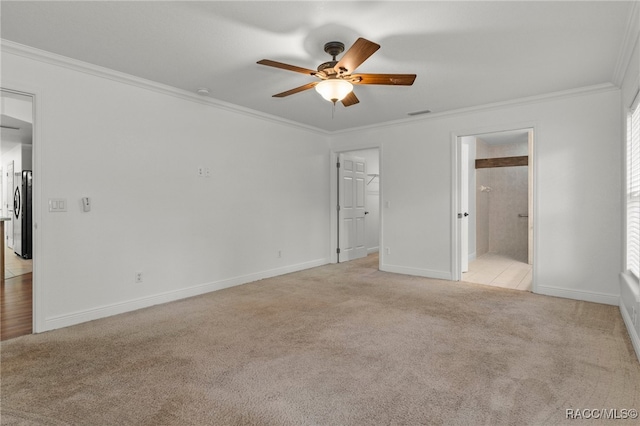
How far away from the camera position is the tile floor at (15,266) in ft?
18.1

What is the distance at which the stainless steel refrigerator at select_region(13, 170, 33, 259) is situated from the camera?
6766mm

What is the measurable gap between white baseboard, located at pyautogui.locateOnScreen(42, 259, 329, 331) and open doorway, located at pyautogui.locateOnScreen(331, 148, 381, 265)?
1564 millimetres

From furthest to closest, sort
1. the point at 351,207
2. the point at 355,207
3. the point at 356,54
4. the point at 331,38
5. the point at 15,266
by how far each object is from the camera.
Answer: the point at 355,207, the point at 351,207, the point at 15,266, the point at 331,38, the point at 356,54

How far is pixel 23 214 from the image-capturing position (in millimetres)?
6941

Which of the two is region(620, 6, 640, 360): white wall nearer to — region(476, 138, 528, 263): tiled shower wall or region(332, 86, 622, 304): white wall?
region(332, 86, 622, 304): white wall

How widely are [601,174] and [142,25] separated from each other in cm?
480

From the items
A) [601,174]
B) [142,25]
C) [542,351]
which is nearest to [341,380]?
[542,351]

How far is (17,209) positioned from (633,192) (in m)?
10.2

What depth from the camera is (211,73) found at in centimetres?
346

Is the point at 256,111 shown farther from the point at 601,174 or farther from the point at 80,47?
the point at 601,174

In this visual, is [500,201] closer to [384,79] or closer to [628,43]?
[628,43]

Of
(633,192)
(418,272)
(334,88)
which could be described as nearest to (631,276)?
(633,192)

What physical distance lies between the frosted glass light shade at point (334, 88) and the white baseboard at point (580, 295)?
Result: 350 cm

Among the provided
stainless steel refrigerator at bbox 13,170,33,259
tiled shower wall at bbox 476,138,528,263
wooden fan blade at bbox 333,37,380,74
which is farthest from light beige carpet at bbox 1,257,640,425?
stainless steel refrigerator at bbox 13,170,33,259
